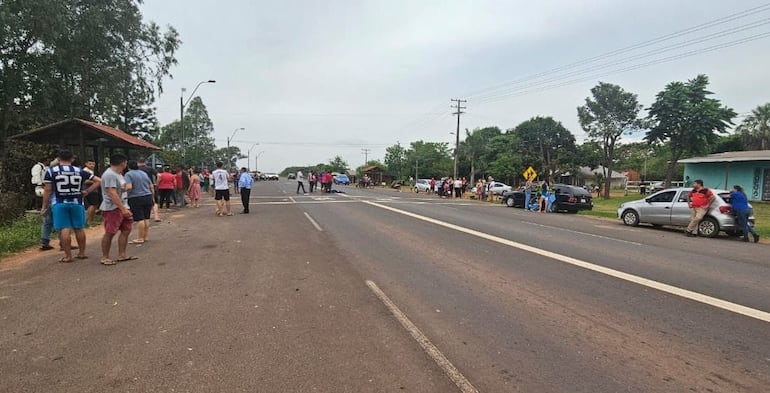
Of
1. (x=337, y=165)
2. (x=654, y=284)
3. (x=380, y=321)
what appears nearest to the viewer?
(x=380, y=321)

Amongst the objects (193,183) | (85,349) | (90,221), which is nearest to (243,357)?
(85,349)

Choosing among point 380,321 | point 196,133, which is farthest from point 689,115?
point 196,133

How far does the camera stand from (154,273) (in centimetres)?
682

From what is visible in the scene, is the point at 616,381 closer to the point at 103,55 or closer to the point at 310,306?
the point at 310,306

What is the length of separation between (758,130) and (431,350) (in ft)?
220

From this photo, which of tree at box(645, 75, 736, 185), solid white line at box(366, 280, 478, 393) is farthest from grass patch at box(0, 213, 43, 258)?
tree at box(645, 75, 736, 185)

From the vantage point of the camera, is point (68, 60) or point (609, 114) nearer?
point (68, 60)

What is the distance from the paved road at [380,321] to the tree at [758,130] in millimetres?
58024

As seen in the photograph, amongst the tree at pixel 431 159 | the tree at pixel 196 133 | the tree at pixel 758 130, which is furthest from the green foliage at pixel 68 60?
the tree at pixel 758 130

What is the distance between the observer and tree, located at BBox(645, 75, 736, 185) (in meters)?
30.1

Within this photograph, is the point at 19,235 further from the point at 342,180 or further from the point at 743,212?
the point at 342,180

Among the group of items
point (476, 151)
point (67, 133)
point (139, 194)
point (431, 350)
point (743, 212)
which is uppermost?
point (476, 151)

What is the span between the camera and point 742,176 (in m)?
30.8

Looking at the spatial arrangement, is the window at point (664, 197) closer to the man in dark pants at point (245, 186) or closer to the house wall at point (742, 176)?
the man in dark pants at point (245, 186)
